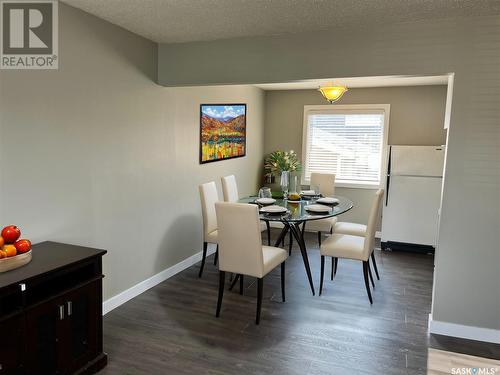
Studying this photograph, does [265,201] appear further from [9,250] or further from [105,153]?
[9,250]

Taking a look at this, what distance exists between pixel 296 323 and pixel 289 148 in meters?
3.95

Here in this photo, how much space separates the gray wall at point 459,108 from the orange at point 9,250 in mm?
2344

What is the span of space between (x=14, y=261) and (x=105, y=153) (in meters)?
1.33

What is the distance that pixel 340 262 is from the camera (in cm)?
480

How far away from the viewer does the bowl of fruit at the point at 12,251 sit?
204 centimetres

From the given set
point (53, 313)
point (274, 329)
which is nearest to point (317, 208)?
point (274, 329)

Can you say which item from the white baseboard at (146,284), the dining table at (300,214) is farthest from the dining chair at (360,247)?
the white baseboard at (146,284)

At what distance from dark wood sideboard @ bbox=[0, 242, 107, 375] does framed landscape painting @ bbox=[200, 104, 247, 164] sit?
8.04ft

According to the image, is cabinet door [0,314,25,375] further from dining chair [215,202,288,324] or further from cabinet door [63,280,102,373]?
dining chair [215,202,288,324]

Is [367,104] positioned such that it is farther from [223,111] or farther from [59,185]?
[59,185]

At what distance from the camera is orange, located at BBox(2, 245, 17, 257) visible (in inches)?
81.4

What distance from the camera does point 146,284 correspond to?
150 inches

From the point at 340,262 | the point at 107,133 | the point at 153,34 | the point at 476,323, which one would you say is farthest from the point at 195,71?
the point at 476,323

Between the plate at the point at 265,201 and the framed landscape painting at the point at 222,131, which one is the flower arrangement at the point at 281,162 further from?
the plate at the point at 265,201
